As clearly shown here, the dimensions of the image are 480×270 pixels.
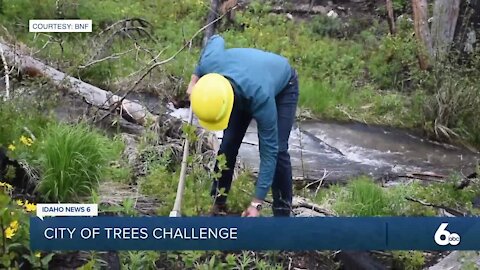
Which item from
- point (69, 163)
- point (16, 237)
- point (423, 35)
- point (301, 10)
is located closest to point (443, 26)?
point (423, 35)

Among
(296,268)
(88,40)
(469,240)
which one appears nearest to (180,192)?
(296,268)

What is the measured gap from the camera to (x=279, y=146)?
3764mm

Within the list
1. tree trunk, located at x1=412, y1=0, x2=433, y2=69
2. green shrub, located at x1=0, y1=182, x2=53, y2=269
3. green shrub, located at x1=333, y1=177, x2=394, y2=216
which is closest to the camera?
green shrub, located at x1=0, y1=182, x2=53, y2=269

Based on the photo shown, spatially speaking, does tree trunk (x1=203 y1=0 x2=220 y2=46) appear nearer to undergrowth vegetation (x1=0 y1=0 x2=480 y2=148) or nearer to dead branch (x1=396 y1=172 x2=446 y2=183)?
undergrowth vegetation (x1=0 y1=0 x2=480 y2=148)

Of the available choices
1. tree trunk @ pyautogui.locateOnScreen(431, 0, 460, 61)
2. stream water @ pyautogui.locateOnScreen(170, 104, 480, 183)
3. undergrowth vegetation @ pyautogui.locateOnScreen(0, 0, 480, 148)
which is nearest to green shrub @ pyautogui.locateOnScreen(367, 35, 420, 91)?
undergrowth vegetation @ pyautogui.locateOnScreen(0, 0, 480, 148)

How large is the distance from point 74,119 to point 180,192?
0.76m

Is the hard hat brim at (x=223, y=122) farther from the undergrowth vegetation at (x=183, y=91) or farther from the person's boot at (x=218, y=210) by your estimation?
the person's boot at (x=218, y=210)

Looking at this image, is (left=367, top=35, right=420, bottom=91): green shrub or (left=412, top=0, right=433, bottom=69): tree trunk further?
(left=412, top=0, right=433, bottom=69): tree trunk

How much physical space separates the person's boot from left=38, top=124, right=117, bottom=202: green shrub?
1.62 ft

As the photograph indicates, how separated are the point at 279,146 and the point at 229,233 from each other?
0.53m

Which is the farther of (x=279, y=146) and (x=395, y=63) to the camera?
(x=395, y=63)

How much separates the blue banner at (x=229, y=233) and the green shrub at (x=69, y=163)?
13.0 inches

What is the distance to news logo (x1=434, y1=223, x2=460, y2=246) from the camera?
3414 millimetres

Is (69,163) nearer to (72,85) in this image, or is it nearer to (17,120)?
(17,120)
